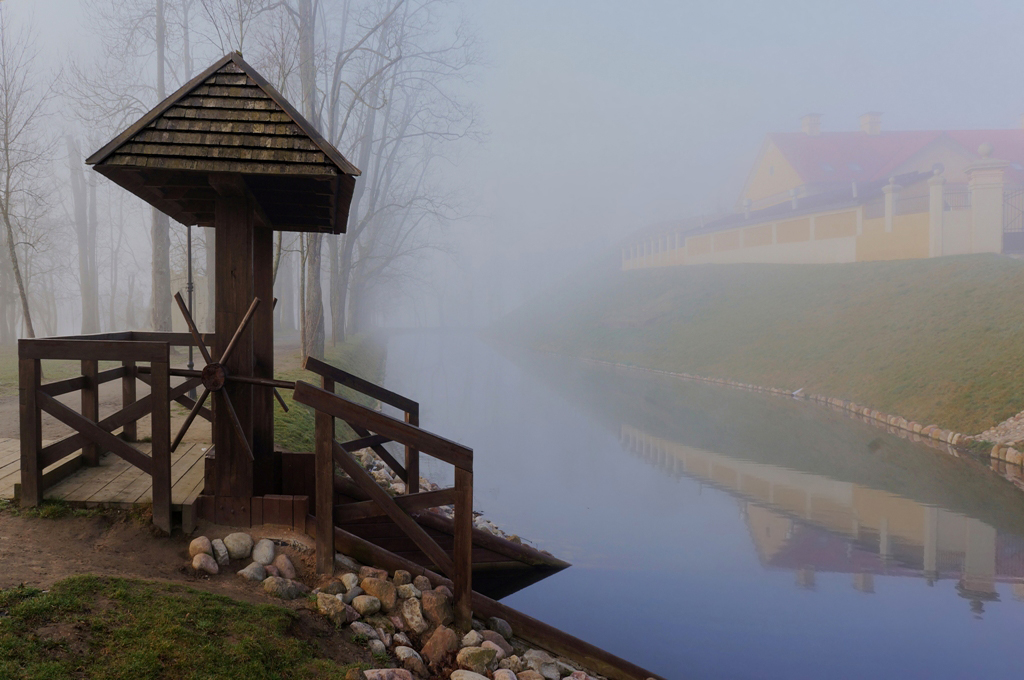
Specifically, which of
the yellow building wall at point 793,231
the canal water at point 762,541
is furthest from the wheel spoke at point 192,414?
the yellow building wall at point 793,231

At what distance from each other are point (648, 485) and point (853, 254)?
30530mm

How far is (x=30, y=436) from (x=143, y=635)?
2.28m

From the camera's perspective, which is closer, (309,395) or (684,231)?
(309,395)

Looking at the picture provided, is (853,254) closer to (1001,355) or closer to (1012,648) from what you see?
(1001,355)

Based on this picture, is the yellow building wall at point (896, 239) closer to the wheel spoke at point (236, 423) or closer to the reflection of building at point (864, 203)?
the reflection of building at point (864, 203)

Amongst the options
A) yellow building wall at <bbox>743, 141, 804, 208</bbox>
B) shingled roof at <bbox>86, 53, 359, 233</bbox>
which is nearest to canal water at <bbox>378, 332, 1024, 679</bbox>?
shingled roof at <bbox>86, 53, 359, 233</bbox>

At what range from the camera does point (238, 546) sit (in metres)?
5.21

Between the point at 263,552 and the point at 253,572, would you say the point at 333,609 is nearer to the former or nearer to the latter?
the point at 253,572

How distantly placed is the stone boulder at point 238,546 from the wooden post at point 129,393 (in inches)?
99.1

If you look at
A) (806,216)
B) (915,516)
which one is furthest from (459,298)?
(915,516)

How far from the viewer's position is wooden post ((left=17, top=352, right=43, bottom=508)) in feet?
17.6

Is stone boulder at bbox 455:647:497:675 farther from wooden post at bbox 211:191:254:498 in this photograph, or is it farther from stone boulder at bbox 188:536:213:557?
wooden post at bbox 211:191:254:498

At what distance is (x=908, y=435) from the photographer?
17.8 meters

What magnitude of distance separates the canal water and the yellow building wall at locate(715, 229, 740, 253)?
31838 millimetres
